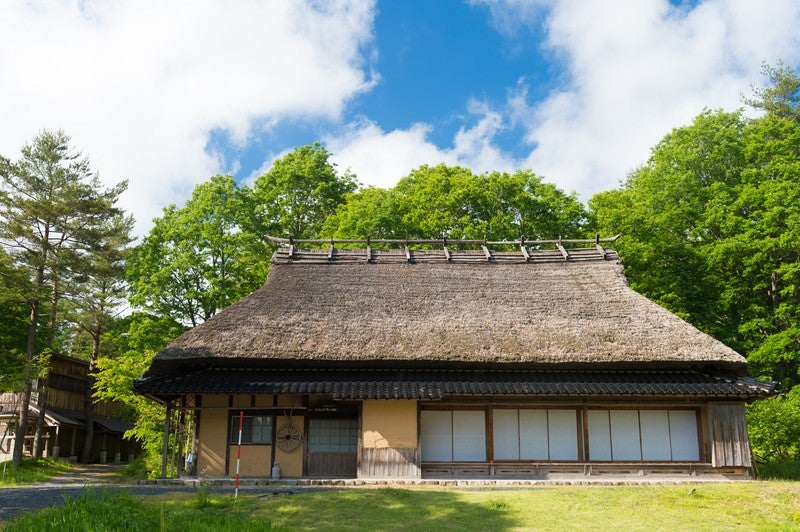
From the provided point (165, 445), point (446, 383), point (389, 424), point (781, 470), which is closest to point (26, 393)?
point (165, 445)

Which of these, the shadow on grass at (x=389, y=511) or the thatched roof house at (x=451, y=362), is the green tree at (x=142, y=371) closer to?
the thatched roof house at (x=451, y=362)

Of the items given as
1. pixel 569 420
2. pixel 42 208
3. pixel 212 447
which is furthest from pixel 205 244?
pixel 569 420

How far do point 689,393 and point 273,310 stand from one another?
11.7 meters

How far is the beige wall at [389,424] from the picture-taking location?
1802 centimetres

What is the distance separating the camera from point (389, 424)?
18.2 meters

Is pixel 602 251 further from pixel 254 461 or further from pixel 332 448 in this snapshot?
pixel 254 461

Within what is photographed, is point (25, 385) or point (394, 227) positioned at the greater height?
point (394, 227)

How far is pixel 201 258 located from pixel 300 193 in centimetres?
993

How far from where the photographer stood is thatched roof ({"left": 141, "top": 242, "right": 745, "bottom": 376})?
18.3 metres

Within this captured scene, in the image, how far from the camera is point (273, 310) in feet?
66.0

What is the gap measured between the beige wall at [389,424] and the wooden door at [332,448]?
0.87m

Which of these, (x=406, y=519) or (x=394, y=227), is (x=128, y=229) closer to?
(x=394, y=227)

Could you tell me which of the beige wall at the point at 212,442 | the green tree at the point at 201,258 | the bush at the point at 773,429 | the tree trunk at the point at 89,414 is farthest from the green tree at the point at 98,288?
the bush at the point at 773,429

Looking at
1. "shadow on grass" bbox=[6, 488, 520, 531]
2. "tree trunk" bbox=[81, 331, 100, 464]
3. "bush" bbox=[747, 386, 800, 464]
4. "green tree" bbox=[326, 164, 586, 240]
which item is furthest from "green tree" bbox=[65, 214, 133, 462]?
"bush" bbox=[747, 386, 800, 464]
